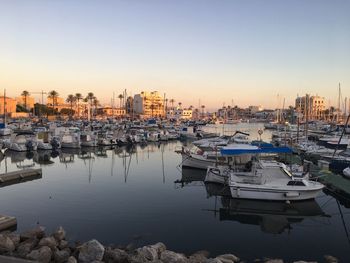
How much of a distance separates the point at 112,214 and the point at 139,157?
83.0 ft

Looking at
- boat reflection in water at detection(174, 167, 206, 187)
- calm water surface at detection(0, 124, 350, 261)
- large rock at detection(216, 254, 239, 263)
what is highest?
large rock at detection(216, 254, 239, 263)

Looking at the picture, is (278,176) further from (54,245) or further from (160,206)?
(54,245)

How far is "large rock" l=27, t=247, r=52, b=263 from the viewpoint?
11578 millimetres

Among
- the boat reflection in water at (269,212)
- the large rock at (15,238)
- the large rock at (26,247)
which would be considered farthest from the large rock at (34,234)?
the boat reflection in water at (269,212)

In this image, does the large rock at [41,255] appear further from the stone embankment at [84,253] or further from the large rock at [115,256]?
the large rock at [115,256]

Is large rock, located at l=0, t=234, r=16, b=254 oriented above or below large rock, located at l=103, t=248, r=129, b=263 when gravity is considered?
above

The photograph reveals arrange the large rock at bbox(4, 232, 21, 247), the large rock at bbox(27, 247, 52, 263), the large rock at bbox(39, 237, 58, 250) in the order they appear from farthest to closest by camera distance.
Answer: the large rock at bbox(4, 232, 21, 247), the large rock at bbox(39, 237, 58, 250), the large rock at bbox(27, 247, 52, 263)

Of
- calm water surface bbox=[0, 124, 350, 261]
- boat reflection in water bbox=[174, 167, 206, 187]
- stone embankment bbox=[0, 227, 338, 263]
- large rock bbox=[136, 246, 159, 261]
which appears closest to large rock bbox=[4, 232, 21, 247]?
stone embankment bbox=[0, 227, 338, 263]

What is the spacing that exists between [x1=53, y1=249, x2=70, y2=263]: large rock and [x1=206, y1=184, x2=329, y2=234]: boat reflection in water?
30.6 ft

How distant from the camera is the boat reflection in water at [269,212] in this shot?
1834 centimetres

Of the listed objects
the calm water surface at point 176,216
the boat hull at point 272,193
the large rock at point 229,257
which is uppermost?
the boat hull at point 272,193

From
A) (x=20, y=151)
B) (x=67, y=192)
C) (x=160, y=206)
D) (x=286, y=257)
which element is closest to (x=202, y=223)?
(x=160, y=206)

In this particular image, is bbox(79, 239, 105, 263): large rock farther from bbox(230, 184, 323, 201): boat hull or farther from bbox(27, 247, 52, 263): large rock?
bbox(230, 184, 323, 201): boat hull

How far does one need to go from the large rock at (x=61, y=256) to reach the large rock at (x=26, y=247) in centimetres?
105
